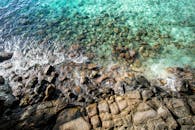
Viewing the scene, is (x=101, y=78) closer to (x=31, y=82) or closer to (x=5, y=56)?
(x=31, y=82)

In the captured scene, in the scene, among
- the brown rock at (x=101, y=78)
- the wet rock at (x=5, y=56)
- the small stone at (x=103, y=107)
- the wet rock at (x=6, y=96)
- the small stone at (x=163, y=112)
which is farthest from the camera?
the wet rock at (x=5, y=56)

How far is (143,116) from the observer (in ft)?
25.8

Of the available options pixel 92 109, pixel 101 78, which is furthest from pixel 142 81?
pixel 92 109

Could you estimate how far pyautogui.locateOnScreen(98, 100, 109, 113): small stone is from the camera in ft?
27.7

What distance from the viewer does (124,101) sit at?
8.80 meters

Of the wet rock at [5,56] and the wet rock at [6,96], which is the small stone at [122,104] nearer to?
the wet rock at [6,96]

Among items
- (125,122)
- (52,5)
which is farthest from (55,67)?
(52,5)

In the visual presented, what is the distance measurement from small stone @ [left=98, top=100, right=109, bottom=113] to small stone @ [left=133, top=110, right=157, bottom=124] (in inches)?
48.0

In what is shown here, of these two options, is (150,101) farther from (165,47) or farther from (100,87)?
(165,47)

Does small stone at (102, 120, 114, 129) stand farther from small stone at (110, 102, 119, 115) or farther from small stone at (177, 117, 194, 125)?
small stone at (177, 117, 194, 125)

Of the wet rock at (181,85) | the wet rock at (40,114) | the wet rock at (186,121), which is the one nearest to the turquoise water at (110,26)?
the wet rock at (181,85)

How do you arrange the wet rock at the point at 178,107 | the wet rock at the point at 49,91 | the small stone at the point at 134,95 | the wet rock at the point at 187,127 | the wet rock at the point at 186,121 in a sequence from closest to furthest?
the wet rock at the point at 187,127 → the wet rock at the point at 186,121 → the wet rock at the point at 178,107 → the small stone at the point at 134,95 → the wet rock at the point at 49,91

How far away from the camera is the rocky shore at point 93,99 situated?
25.7ft

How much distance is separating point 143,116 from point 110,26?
7812mm
